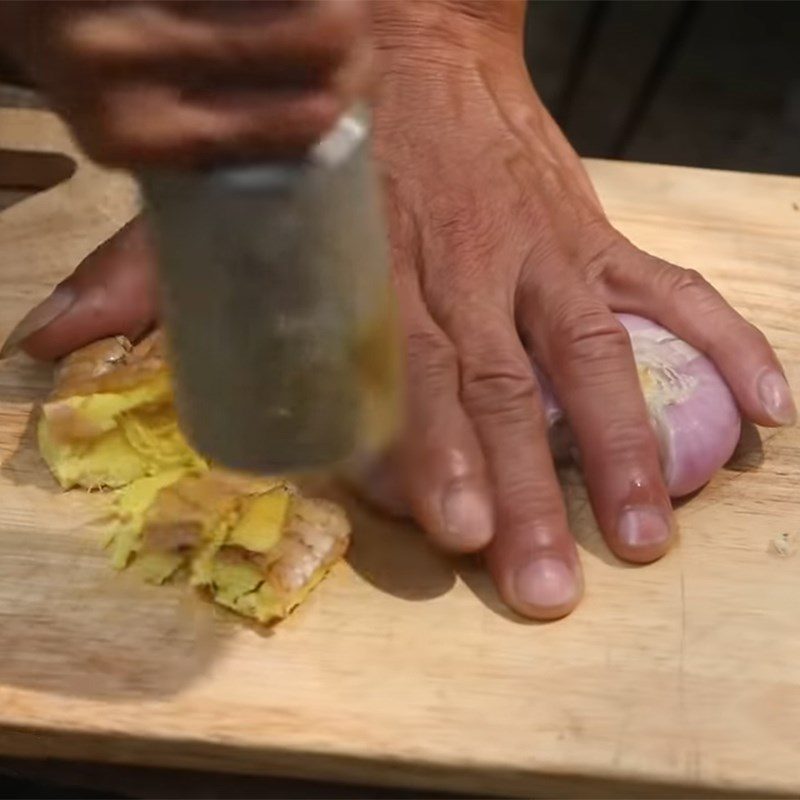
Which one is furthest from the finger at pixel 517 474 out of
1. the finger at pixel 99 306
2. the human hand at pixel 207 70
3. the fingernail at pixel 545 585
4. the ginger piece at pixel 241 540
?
the human hand at pixel 207 70

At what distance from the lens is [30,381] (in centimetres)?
99

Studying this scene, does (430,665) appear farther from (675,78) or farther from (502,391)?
(675,78)

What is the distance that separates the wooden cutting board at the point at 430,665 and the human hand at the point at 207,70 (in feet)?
1.31

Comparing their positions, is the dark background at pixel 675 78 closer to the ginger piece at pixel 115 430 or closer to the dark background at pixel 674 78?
the dark background at pixel 674 78

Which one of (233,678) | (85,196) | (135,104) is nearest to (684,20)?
(85,196)

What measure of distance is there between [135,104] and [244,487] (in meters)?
0.41

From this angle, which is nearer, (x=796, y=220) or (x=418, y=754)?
(x=418, y=754)

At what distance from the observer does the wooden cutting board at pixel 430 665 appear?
750 mm

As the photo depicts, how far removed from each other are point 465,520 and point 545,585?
69 millimetres

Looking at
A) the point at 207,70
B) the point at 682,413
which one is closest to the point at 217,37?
the point at 207,70

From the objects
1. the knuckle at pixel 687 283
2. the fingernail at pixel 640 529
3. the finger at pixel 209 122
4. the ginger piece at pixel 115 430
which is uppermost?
the finger at pixel 209 122

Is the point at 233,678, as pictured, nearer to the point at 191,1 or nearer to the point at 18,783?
the point at 18,783

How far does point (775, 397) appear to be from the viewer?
912mm

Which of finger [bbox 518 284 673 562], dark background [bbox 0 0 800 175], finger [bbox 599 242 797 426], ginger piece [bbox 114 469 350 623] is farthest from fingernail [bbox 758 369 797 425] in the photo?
dark background [bbox 0 0 800 175]
